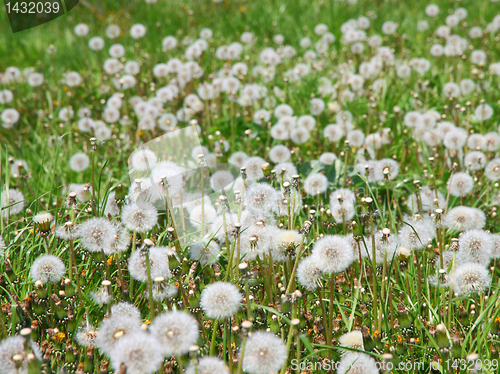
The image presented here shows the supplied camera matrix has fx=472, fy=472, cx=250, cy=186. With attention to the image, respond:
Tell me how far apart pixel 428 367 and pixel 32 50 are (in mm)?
7439

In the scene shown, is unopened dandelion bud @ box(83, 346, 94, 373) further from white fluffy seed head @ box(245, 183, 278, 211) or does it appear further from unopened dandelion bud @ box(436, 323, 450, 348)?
unopened dandelion bud @ box(436, 323, 450, 348)

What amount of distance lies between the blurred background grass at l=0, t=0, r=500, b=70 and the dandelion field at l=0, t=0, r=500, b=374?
5cm

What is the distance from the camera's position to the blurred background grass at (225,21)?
22.1ft

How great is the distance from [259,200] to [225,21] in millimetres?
5733

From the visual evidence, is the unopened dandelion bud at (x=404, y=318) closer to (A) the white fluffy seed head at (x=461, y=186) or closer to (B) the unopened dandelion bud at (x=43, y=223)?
(A) the white fluffy seed head at (x=461, y=186)

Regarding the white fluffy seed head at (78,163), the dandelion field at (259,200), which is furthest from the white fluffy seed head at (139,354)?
the white fluffy seed head at (78,163)

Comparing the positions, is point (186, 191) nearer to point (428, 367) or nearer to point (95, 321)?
point (95, 321)

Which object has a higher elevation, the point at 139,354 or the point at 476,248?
the point at 139,354

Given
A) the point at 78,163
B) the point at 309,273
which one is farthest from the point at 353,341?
the point at 78,163

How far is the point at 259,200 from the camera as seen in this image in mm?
2236

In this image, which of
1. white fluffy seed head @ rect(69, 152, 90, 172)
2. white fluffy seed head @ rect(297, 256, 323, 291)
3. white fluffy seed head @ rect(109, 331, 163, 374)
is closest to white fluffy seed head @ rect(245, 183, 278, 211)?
white fluffy seed head @ rect(297, 256, 323, 291)

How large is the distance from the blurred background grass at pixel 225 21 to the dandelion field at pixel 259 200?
5 centimetres

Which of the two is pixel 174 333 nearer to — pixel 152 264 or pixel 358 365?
pixel 152 264

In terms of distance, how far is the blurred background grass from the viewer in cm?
672
